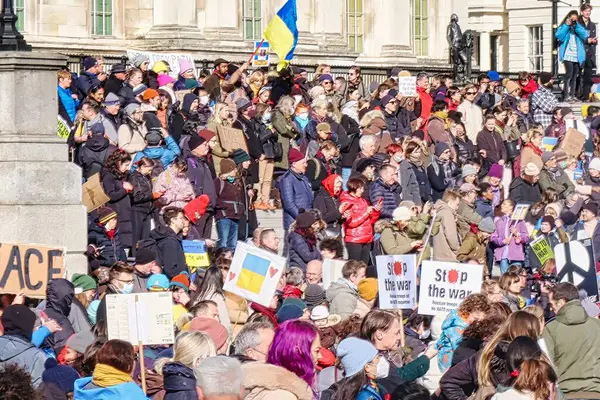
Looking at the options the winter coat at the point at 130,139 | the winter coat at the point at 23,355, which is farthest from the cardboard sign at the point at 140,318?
the winter coat at the point at 130,139

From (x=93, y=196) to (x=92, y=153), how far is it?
6.43 feet

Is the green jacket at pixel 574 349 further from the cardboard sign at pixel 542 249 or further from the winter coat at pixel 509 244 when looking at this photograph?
the winter coat at pixel 509 244

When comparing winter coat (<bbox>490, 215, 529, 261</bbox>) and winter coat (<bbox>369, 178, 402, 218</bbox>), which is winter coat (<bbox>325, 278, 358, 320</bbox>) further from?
winter coat (<bbox>490, 215, 529, 261</bbox>)

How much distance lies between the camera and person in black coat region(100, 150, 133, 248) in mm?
21375

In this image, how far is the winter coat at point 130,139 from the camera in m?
23.5

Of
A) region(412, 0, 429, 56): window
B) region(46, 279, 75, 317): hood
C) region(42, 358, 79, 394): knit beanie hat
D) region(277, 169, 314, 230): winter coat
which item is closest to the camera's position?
region(42, 358, 79, 394): knit beanie hat

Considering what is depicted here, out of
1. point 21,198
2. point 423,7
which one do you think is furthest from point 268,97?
point 423,7

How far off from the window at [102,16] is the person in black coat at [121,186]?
59.3 feet

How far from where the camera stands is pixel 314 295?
18.3 m

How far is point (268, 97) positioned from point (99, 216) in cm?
753

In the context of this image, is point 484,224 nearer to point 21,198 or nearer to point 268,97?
point 268,97

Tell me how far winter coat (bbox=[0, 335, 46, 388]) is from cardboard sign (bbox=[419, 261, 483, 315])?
14.8 feet

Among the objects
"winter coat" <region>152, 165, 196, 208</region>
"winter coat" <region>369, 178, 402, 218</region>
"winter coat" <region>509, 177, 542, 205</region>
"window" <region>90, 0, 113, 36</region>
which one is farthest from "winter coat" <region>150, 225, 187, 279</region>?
"window" <region>90, 0, 113, 36</region>

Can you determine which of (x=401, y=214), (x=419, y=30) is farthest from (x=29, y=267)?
(x=419, y=30)
